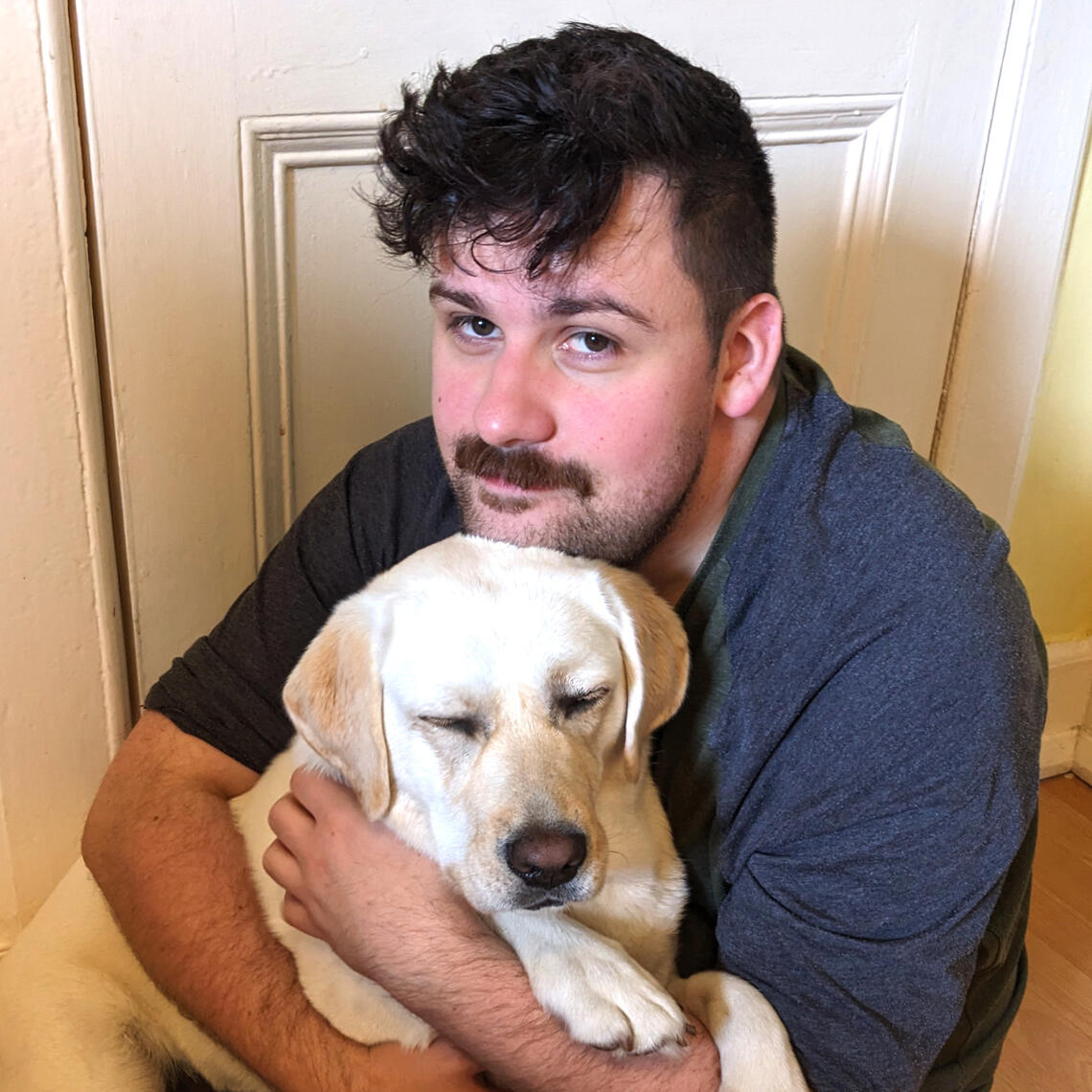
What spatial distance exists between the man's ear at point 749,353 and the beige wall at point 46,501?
954mm

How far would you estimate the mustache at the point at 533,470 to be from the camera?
1461mm

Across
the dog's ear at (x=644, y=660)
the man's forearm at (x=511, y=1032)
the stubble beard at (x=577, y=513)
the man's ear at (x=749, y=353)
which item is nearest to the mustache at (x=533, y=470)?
the stubble beard at (x=577, y=513)

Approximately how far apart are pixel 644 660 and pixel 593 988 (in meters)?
0.38

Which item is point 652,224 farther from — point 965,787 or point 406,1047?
point 406,1047

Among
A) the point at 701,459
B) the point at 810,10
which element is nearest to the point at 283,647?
the point at 701,459

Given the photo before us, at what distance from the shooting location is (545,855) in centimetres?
123

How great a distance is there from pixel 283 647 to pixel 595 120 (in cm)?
86

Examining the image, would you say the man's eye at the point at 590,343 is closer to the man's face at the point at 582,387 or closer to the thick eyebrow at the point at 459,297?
the man's face at the point at 582,387

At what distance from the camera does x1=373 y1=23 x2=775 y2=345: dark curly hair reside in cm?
134

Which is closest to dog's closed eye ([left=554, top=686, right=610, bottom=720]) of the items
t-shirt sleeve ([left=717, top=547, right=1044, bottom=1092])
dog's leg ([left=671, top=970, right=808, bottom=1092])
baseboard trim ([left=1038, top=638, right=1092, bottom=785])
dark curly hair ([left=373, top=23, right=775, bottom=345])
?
Answer: t-shirt sleeve ([left=717, top=547, right=1044, bottom=1092])

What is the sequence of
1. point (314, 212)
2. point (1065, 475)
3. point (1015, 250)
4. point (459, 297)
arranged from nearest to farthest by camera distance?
point (459, 297) < point (314, 212) < point (1015, 250) < point (1065, 475)

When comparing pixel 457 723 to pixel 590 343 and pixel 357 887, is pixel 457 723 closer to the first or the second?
pixel 357 887

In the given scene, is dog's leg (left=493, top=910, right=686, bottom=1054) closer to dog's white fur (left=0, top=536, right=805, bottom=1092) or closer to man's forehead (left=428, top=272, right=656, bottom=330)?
dog's white fur (left=0, top=536, right=805, bottom=1092)

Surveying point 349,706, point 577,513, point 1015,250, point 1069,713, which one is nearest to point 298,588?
point 349,706
